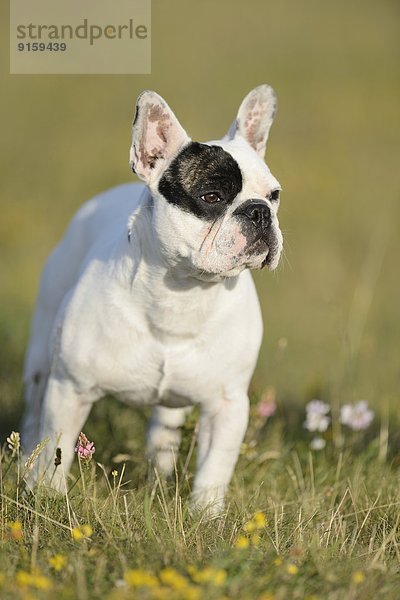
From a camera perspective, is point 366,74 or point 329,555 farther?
point 366,74

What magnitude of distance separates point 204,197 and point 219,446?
1.28 meters

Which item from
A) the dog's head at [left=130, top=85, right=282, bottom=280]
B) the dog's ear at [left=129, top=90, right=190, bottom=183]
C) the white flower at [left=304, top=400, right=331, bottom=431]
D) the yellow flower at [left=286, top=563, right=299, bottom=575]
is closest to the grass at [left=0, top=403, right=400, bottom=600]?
the yellow flower at [left=286, top=563, right=299, bottom=575]

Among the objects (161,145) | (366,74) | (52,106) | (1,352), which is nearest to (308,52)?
(366,74)

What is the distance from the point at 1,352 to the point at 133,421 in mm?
1730

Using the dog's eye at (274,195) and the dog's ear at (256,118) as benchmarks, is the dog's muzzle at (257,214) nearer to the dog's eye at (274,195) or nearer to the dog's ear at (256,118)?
the dog's eye at (274,195)

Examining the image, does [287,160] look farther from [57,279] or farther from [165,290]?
[165,290]

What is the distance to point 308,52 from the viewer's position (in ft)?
74.0

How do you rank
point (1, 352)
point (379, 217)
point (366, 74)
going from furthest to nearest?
point (366, 74)
point (379, 217)
point (1, 352)

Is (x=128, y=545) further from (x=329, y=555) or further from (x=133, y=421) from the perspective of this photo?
(x=133, y=421)

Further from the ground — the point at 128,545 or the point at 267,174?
the point at 267,174

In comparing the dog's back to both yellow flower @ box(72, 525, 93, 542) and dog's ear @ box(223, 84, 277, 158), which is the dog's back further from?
yellow flower @ box(72, 525, 93, 542)

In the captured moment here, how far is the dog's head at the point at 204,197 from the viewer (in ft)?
13.7

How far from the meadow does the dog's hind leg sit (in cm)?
10

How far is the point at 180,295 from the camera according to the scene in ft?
14.9
